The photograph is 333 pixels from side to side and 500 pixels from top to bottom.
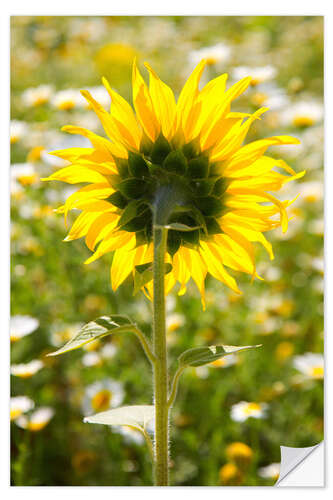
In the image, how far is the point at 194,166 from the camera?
0.78 m

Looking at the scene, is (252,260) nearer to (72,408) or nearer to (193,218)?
(193,218)

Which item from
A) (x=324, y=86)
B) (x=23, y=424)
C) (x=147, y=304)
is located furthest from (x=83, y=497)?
(x=324, y=86)

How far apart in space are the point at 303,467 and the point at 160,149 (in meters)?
0.77

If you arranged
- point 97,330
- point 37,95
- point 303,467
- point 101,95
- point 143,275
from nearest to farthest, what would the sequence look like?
point 97,330, point 143,275, point 303,467, point 101,95, point 37,95

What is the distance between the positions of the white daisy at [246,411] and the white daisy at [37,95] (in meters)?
0.85

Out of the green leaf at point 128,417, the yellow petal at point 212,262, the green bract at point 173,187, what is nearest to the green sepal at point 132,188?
the green bract at point 173,187

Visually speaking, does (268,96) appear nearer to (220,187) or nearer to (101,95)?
(101,95)

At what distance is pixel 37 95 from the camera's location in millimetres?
1572

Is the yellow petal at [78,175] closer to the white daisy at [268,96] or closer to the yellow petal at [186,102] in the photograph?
the yellow petal at [186,102]

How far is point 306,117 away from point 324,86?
0.18 meters

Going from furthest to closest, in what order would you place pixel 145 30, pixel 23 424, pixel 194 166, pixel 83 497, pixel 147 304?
pixel 147 304 < pixel 145 30 < pixel 23 424 < pixel 83 497 < pixel 194 166

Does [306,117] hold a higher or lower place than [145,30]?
lower

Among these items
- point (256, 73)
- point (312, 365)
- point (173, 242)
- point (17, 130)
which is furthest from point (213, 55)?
point (173, 242)

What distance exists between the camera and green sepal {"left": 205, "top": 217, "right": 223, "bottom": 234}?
79 centimetres
